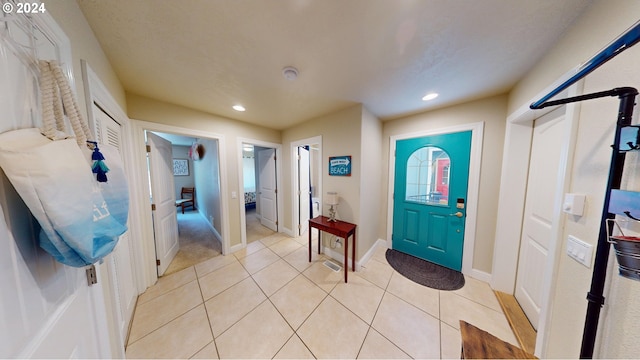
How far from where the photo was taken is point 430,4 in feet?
3.08

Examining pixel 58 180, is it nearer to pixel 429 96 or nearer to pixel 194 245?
pixel 429 96

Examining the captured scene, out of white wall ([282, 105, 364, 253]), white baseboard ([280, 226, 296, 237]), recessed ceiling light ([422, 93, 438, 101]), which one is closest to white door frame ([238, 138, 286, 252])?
white baseboard ([280, 226, 296, 237])

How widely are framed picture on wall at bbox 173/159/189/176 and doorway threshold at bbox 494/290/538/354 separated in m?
7.58

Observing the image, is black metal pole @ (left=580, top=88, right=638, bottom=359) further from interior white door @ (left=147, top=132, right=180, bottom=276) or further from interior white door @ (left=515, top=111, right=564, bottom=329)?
interior white door @ (left=147, top=132, right=180, bottom=276)

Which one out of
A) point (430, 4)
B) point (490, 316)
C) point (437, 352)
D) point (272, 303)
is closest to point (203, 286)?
point (272, 303)

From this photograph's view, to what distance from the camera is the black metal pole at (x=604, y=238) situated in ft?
2.27

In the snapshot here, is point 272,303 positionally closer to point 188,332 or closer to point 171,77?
point 188,332

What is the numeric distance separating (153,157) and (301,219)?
2364mm

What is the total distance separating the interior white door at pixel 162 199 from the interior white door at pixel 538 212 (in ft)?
12.8

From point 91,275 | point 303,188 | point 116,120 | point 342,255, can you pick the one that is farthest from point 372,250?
point 116,120

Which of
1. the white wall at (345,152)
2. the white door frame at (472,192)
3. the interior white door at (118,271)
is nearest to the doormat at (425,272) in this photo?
the white door frame at (472,192)

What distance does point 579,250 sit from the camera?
3.05 feet

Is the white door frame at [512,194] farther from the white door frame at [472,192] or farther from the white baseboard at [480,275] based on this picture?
the white door frame at [472,192]

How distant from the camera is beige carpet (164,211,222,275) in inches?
98.8
